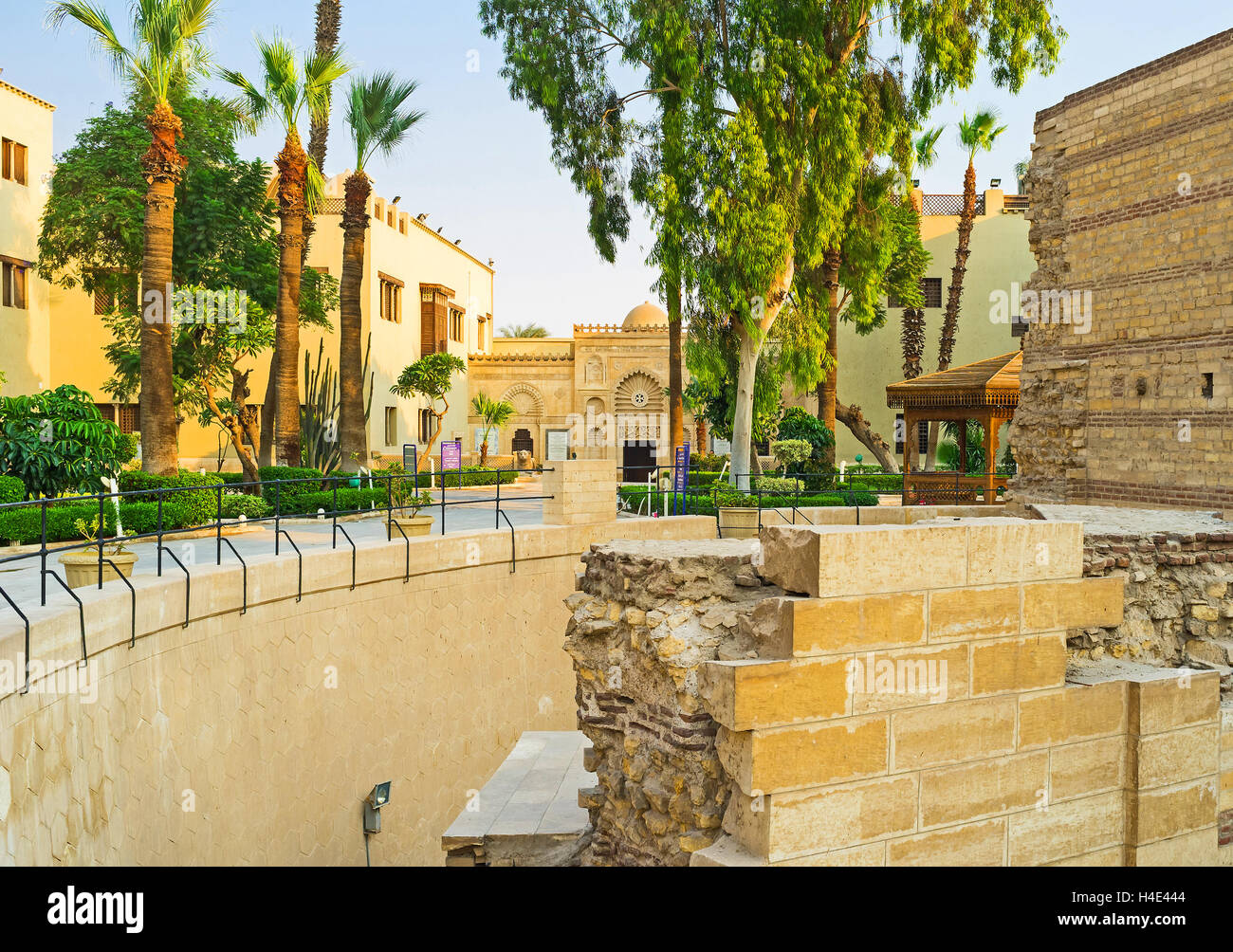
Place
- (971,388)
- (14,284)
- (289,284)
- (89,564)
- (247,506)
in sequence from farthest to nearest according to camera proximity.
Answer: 1. (14,284)
2. (971,388)
3. (289,284)
4. (247,506)
5. (89,564)

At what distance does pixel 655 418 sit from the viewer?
48031 millimetres

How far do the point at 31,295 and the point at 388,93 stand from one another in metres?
12.9

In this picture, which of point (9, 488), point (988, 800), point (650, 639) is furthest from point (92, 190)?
point (988, 800)

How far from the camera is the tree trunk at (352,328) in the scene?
23484 millimetres

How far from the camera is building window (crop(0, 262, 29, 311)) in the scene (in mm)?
27516

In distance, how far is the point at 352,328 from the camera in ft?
77.6

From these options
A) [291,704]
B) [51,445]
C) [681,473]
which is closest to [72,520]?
[51,445]

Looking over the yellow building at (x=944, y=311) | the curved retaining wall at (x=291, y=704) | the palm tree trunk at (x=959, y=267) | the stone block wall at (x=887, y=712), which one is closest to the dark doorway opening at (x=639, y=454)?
the yellow building at (x=944, y=311)

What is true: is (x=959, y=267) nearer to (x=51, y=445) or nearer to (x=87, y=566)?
(x=51, y=445)

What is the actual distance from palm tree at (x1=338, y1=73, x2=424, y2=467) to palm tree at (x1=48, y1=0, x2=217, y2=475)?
5.08 metres

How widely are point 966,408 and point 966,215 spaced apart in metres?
15.6

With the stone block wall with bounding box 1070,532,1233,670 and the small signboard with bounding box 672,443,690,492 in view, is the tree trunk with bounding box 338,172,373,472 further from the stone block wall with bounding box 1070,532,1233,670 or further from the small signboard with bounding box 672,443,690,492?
the stone block wall with bounding box 1070,532,1233,670

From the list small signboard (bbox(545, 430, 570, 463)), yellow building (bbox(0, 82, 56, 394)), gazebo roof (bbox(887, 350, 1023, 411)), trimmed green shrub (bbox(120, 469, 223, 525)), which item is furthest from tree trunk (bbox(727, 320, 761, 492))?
small signboard (bbox(545, 430, 570, 463))

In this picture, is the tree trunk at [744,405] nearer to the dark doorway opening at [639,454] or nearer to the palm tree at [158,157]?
the palm tree at [158,157]
